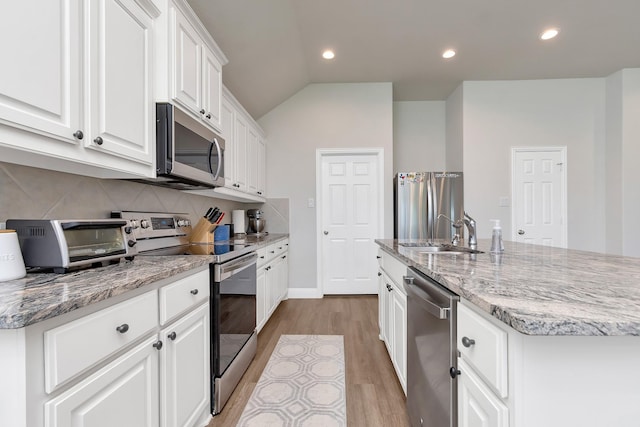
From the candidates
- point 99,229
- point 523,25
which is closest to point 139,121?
point 99,229

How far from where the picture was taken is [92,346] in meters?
0.76

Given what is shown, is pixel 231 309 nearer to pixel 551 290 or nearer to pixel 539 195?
pixel 551 290

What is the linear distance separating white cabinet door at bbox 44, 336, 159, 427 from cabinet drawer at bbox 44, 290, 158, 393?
0.15 ft

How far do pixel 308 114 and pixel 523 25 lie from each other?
2505mm

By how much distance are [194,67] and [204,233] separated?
3.62 ft

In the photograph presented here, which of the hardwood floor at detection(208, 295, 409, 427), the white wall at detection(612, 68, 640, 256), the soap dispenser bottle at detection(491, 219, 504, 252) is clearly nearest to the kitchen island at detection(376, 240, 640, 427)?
the soap dispenser bottle at detection(491, 219, 504, 252)

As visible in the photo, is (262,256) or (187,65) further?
(262,256)

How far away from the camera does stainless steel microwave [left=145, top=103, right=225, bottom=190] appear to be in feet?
4.71

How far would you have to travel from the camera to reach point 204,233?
6.77ft

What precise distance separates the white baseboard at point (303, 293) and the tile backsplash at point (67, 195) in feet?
7.01

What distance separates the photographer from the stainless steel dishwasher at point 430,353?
0.93 m

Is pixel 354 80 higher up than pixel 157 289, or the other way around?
pixel 354 80

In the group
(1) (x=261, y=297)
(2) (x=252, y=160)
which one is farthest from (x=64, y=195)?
(2) (x=252, y=160)

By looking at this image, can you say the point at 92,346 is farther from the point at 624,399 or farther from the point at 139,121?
the point at 624,399
